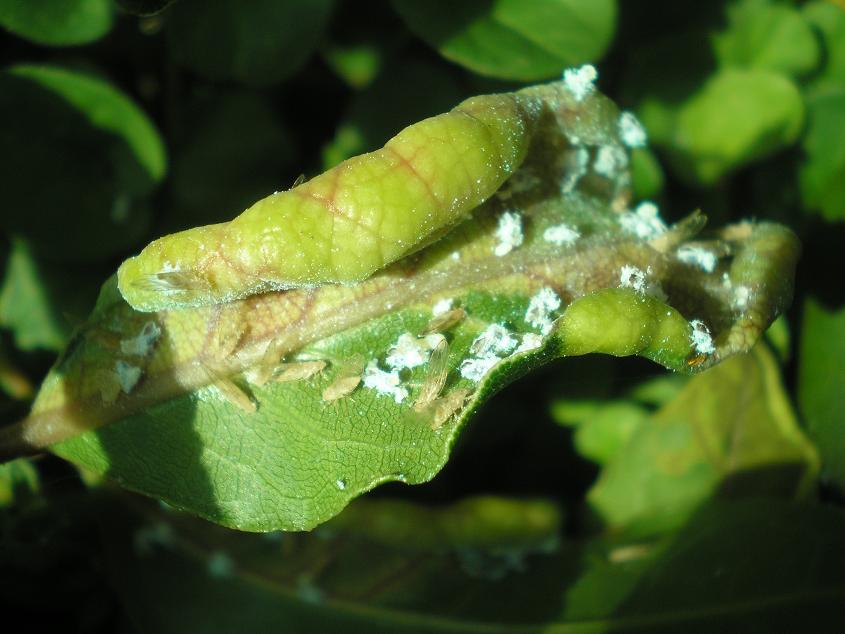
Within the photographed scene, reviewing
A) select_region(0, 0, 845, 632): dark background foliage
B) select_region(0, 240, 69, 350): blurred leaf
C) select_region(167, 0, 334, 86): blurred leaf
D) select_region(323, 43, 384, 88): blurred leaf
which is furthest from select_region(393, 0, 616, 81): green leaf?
select_region(0, 240, 69, 350): blurred leaf

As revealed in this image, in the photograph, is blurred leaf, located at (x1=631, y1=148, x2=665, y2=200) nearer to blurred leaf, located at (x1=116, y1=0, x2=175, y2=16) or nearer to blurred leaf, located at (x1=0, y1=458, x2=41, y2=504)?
blurred leaf, located at (x1=116, y1=0, x2=175, y2=16)

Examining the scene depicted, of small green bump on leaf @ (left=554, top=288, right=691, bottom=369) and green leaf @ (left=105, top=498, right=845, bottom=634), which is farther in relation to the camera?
green leaf @ (left=105, top=498, right=845, bottom=634)

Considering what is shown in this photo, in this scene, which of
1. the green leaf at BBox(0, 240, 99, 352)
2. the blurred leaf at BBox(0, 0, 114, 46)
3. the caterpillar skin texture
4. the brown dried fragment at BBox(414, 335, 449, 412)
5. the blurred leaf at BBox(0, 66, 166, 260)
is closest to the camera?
the caterpillar skin texture

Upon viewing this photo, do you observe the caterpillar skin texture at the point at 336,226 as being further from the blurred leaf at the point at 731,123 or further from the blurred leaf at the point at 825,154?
the blurred leaf at the point at 825,154

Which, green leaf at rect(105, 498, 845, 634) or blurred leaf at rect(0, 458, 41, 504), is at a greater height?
blurred leaf at rect(0, 458, 41, 504)

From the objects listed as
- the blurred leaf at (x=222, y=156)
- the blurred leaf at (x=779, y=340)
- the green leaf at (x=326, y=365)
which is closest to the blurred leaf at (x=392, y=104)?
the blurred leaf at (x=222, y=156)
